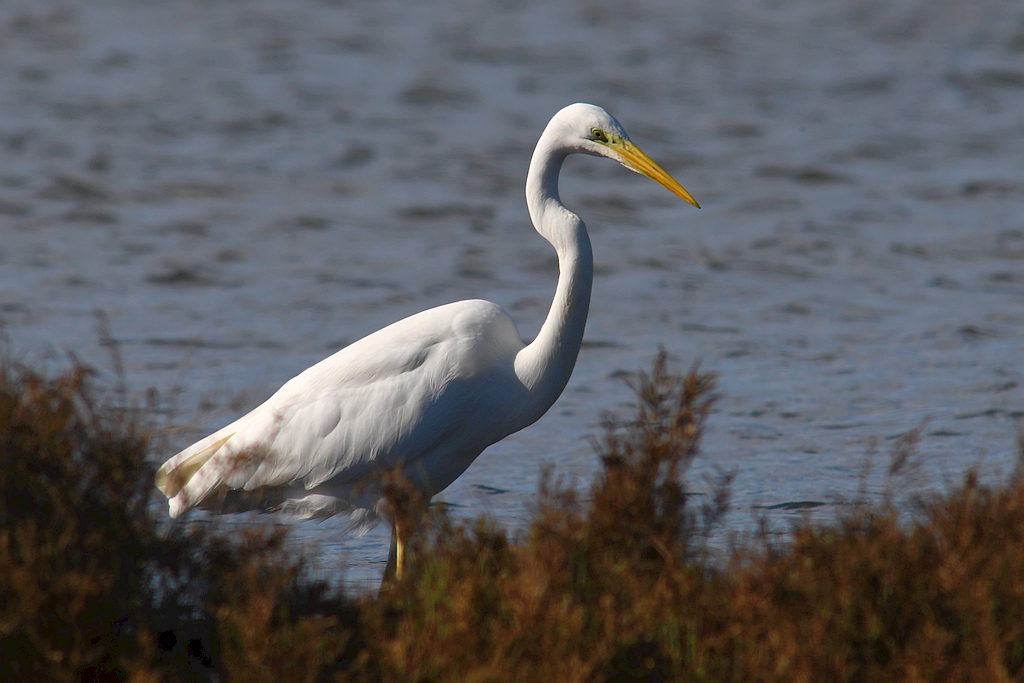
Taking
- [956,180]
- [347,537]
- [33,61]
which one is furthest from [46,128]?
[347,537]

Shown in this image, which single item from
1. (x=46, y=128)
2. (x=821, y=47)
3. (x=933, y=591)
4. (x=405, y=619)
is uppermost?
(x=821, y=47)

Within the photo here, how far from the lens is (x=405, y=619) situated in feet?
10.4

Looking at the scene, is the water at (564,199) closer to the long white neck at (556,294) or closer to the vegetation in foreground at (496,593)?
the vegetation in foreground at (496,593)

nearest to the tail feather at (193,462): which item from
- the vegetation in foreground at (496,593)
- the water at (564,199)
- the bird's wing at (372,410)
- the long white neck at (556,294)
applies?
the bird's wing at (372,410)

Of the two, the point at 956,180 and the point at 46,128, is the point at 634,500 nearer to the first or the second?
the point at 956,180

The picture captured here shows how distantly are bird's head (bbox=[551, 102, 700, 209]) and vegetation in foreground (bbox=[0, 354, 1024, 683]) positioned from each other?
115 centimetres

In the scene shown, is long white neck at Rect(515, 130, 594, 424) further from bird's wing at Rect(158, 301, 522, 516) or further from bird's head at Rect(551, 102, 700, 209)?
bird's wing at Rect(158, 301, 522, 516)

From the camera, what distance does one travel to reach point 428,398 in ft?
14.2

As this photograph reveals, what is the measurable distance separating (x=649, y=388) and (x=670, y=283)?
22.1ft

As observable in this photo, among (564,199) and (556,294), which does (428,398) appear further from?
(564,199)

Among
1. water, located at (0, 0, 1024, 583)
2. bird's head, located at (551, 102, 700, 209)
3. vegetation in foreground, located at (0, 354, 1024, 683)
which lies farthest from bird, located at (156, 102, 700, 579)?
vegetation in foreground, located at (0, 354, 1024, 683)

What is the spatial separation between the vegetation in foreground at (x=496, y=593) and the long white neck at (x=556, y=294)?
85 cm

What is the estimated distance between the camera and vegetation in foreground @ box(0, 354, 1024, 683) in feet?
9.65

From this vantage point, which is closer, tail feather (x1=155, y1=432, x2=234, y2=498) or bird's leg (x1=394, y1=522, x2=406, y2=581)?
bird's leg (x1=394, y1=522, x2=406, y2=581)
